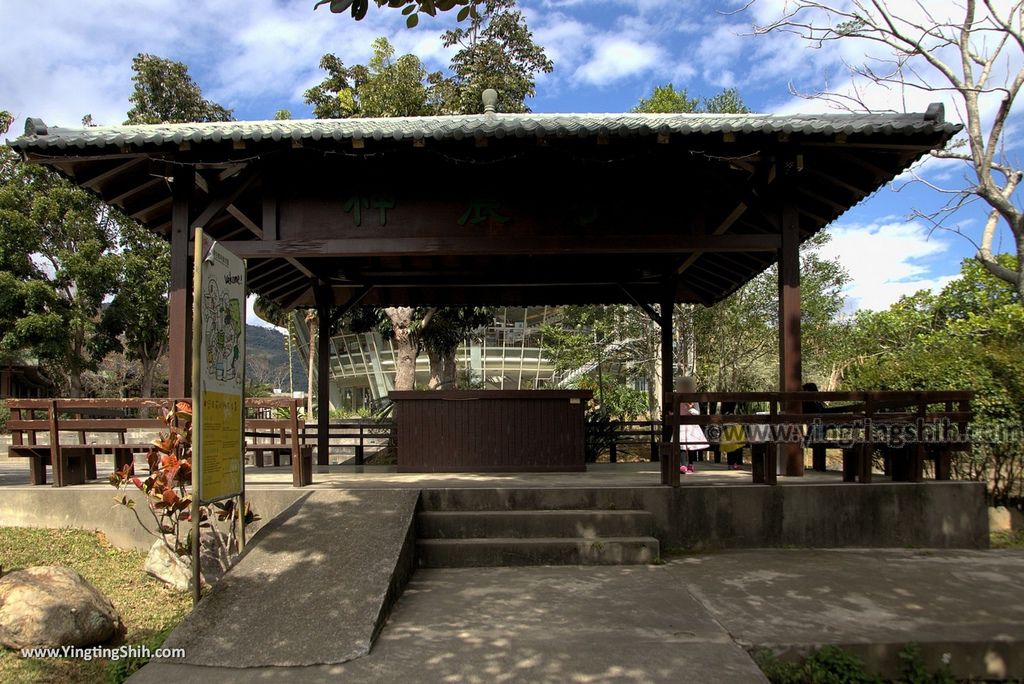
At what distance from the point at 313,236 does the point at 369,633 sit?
4.57 m

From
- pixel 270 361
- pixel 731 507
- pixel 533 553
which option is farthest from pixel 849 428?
pixel 270 361

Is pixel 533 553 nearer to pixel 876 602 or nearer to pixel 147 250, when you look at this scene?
pixel 876 602

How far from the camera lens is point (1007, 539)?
827 centimetres

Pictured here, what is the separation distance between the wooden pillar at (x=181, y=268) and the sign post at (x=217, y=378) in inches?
78.9

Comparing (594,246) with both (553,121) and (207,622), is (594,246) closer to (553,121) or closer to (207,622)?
(553,121)

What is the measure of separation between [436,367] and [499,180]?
41.0 feet

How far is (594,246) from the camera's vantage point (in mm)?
7754

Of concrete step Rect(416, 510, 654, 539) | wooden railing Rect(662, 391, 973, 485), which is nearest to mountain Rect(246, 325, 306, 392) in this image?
concrete step Rect(416, 510, 654, 539)

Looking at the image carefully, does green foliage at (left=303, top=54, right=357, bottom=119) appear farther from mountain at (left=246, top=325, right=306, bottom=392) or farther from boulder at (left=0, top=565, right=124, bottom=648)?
boulder at (left=0, top=565, right=124, bottom=648)

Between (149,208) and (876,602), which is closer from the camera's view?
(876,602)

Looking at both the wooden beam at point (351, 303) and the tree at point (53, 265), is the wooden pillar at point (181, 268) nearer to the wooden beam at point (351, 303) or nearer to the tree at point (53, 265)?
the wooden beam at point (351, 303)

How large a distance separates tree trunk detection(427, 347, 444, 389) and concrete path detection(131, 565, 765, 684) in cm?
1306

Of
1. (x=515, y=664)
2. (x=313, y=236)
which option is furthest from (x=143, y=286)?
(x=515, y=664)

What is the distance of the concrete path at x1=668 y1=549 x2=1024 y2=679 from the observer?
14.3 feet
